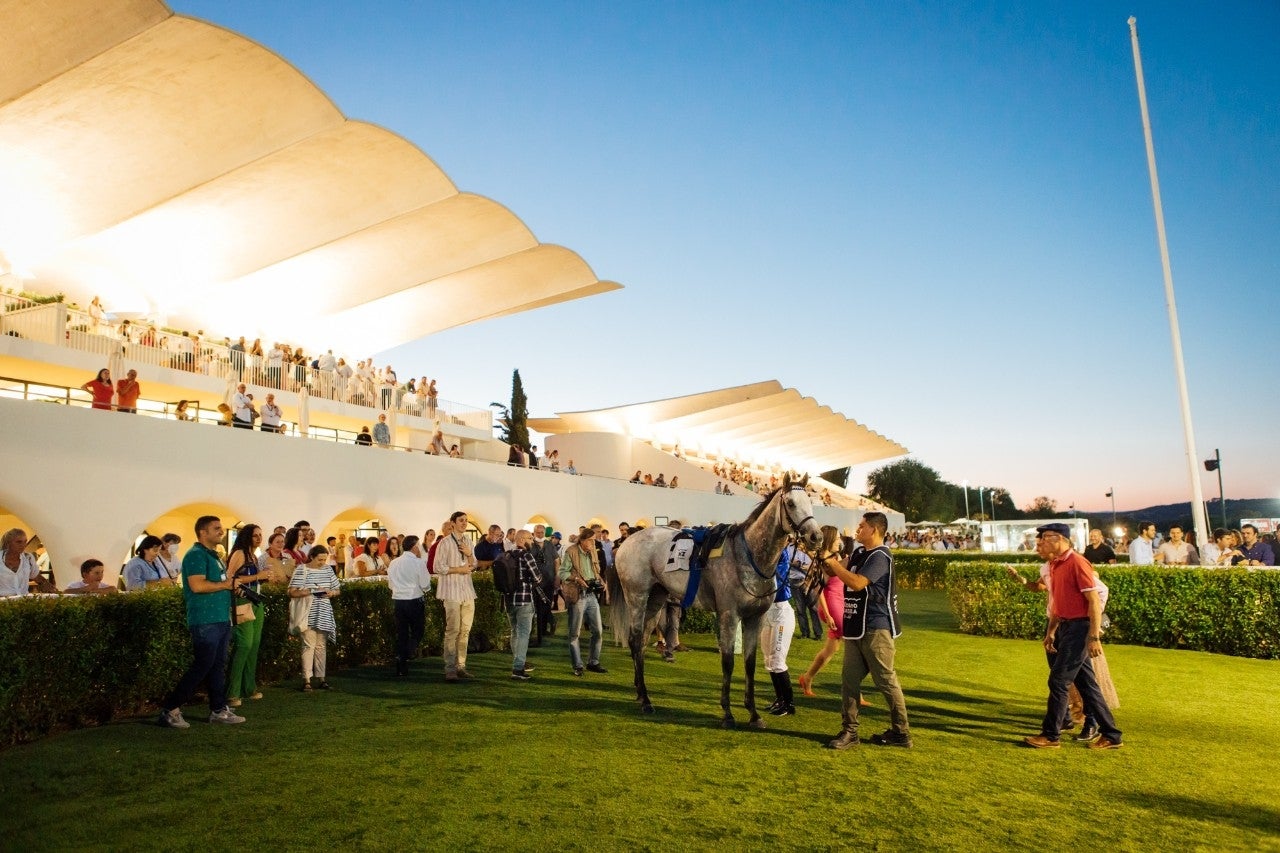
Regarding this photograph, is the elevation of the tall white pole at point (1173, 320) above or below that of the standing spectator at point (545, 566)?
above

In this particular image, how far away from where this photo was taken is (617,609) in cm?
893

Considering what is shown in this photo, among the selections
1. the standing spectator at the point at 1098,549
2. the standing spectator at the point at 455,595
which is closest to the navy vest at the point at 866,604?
the standing spectator at the point at 455,595

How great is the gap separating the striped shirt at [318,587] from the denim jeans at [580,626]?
271 centimetres

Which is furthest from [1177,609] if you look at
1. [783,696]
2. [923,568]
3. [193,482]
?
[923,568]

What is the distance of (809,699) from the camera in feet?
26.7

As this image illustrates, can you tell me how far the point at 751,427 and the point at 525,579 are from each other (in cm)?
4352

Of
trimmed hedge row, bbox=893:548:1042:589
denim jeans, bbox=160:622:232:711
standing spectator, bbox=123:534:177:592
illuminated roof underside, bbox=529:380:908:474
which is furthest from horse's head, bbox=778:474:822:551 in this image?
illuminated roof underside, bbox=529:380:908:474

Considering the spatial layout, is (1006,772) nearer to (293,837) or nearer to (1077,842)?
(1077,842)

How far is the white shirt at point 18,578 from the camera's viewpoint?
26.4ft

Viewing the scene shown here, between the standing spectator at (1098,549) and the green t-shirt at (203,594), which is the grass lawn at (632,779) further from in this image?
the standing spectator at (1098,549)

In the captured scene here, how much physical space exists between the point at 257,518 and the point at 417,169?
1187cm

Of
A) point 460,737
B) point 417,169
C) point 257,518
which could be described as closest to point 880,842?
point 460,737

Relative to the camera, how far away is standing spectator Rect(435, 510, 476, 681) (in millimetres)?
9356

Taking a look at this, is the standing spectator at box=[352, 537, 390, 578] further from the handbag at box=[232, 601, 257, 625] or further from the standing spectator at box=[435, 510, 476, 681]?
the handbag at box=[232, 601, 257, 625]
